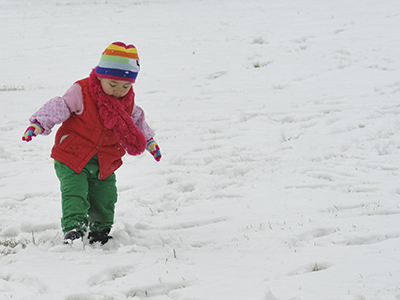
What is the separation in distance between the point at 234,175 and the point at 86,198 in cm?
260

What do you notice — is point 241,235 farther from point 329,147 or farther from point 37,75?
point 37,75

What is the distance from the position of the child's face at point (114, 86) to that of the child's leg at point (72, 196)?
79 centimetres

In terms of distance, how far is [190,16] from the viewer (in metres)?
19.2

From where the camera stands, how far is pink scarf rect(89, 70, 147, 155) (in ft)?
12.1

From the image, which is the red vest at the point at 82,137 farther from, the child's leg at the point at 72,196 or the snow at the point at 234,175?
the snow at the point at 234,175

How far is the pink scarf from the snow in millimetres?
934

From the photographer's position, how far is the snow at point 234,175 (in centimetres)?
315

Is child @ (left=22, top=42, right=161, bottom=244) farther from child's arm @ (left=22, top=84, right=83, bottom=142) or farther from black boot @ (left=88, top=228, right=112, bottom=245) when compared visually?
black boot @ (left=88, top=228, right=112, bottom=245)

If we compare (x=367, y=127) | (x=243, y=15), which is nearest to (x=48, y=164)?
(x=367, y=127)

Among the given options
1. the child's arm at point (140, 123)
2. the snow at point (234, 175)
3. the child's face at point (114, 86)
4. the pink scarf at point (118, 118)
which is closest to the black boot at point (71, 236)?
the snow at point (234, 175)

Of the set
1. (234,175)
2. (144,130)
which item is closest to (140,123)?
(144,130)

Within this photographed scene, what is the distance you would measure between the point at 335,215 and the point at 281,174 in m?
1.51

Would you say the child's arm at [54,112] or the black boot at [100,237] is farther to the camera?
the black boot at [100,237]

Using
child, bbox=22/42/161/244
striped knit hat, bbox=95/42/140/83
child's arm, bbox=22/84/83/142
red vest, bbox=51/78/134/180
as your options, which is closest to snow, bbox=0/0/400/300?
child, bbox=22/42/161/244
